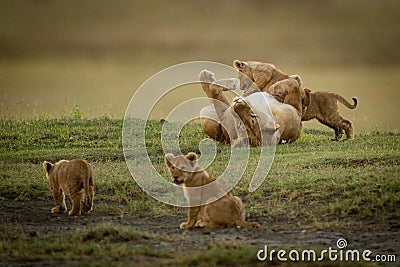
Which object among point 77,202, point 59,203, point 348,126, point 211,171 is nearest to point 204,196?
point 77,202

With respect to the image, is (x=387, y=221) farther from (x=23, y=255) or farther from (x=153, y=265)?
(x=23, y=255)

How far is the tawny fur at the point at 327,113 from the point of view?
620 inches

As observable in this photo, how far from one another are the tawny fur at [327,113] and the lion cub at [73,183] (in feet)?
18.1

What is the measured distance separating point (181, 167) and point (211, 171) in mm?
3162

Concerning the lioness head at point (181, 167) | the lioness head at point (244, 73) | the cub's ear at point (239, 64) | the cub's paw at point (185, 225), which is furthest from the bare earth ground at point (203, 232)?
the cub's ear at point (239, 64)

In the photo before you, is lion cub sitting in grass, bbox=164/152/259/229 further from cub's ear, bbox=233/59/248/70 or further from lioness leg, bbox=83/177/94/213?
cub's ear, bbox=233/59/248/70

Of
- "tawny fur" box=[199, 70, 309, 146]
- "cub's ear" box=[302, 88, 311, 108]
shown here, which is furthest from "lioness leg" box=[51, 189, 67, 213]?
"cub's ear" box=[302, 88, 311, 108]

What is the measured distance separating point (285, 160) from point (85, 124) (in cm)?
544

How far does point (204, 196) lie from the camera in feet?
32.4

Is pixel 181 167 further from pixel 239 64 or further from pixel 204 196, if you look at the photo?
pixel 239 64

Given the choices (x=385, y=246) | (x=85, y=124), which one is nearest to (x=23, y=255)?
(x=385, y=246)

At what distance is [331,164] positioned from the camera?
12953 mm

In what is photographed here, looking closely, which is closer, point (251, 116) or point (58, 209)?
point (58, 209)

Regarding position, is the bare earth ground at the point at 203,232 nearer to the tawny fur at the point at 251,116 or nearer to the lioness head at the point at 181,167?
the lioness head at the point at 181,167
